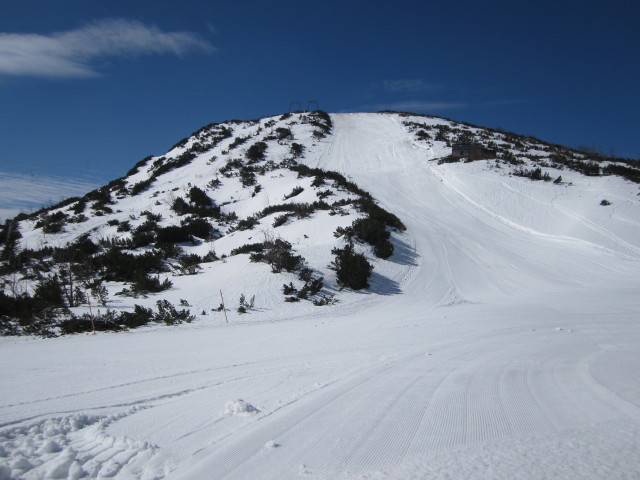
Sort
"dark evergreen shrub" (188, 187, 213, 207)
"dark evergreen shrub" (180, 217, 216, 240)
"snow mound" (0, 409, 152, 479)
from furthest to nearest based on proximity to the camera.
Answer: "dark evergreen shrub" (188, 187, 213, 207) → "dark evergreen shrub" (180, 217, 216, 240) → "snow mound" (0, 409, 152, 479)

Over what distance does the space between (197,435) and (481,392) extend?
2453 mm

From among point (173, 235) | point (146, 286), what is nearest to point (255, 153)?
point (173, 235)

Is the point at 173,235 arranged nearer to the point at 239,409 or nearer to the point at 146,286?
the point at 146,286

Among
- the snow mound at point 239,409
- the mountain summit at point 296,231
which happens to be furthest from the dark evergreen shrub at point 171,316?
the snow mound at point 239,409

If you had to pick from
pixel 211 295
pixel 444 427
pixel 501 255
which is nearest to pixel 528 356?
pixel 444 427

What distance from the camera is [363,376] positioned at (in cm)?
376

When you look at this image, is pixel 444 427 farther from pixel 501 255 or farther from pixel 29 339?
pixel 501 255

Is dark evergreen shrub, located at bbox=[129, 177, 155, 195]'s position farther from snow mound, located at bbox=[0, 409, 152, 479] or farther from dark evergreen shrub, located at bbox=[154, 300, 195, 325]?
snow mound, located at bbox=[0, 409, 152, 479]

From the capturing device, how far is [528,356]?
4.34m

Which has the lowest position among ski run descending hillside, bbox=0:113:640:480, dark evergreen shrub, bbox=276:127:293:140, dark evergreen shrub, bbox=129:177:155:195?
ski run descending hillside, bbox=0:113:640:480

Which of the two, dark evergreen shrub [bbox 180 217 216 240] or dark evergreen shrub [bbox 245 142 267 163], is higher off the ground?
dark evergreen shrub [bbox 245 142 267 163]

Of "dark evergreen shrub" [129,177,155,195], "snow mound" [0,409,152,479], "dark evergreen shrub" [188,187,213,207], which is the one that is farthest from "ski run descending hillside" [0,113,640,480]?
"dark evergreen shrub" [129,177,155,195]

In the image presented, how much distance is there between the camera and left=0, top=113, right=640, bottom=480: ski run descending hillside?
2.19 metres

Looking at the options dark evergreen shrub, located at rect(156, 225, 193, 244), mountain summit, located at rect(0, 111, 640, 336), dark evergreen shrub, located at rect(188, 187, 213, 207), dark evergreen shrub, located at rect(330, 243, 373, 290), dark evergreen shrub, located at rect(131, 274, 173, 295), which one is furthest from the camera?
dark evergreen shrub, located at rect(188, 187, 213, 207)
